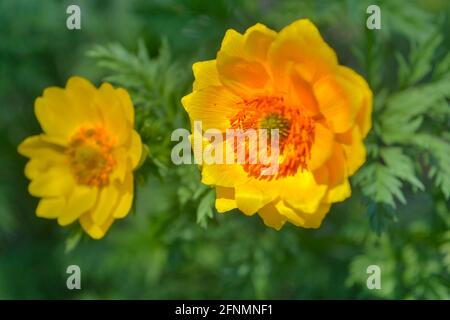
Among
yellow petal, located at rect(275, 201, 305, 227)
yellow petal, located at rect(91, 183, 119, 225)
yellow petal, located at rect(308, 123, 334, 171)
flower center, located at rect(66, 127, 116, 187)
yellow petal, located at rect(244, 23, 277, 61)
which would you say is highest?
yellow petal, located at rect(244, 23, 277, 61)

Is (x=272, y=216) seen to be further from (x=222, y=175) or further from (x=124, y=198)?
(x=124, y=198)

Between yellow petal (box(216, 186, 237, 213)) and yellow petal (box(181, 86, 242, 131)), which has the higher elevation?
yellow petal (box(181, 86, 242, 131))

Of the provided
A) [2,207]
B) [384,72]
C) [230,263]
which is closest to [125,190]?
[230,263]

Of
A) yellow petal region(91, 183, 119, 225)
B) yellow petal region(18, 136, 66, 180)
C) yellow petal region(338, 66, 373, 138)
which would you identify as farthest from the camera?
yellow petal region(18, 136, 66, 180)

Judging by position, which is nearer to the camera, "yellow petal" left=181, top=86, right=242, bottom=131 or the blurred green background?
"yellow petal" left=181, top=86, right=242, bottom=131

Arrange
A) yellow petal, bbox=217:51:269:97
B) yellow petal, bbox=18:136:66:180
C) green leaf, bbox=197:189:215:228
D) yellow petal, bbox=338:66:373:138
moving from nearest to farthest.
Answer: yellow petal, bbox=338:66:373:138 → yellow petal, bbox=217:51:269:97 → green leaf, bbox=197:189:215:228 → yellow petal, bbox=18:136:66:180

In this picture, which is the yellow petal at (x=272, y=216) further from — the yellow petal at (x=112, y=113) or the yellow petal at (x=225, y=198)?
the yellow petal at (x=112, y=113)

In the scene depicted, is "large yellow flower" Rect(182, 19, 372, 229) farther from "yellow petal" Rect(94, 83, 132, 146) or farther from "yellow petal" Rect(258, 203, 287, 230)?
"yellow petal" Rect(94, 83, 132, 146)

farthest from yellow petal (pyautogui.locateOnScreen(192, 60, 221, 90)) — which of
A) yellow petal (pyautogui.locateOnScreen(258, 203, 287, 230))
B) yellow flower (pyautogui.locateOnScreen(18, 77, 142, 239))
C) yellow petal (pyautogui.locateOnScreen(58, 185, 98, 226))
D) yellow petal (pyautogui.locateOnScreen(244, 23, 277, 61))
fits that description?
yellow petal (pyautogui.locateOnScreen(58, 185, 98, 226))
